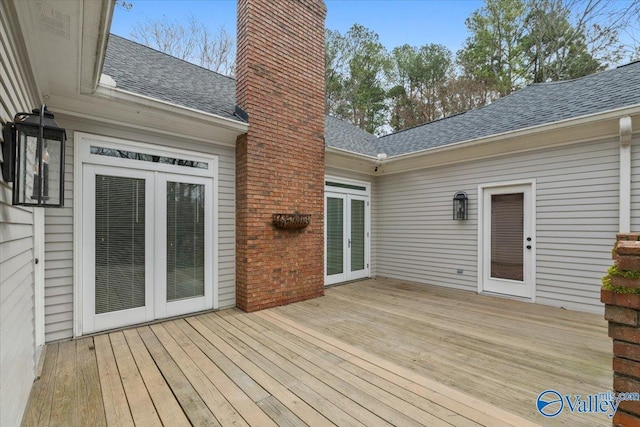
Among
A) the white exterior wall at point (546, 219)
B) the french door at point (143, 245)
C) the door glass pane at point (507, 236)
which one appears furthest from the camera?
the door glass pane at point (507, 236)

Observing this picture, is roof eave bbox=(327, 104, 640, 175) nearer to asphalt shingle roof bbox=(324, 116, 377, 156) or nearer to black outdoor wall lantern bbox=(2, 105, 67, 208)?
asphalt shingle roof bbox=(324, 116, 377, 156)

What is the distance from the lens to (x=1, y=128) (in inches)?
61.3

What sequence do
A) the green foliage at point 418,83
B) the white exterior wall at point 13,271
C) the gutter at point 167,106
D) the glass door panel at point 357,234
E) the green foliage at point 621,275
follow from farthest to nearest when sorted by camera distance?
the green foliage at point 418,83 < the glass door panel at point 357,234 < the gutter at point 167,106 < the white exterior wall at point 13,271 < the green foliage at point 621,275

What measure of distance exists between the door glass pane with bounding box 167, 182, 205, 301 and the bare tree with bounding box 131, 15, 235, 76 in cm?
743

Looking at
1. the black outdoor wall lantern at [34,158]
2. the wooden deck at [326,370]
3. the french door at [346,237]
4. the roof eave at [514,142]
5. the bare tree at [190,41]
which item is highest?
the bare tree at [190,41]

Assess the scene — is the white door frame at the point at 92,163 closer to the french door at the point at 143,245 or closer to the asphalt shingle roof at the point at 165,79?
the french door at the point at 143,245

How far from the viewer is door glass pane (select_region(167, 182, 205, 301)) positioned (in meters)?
3.88

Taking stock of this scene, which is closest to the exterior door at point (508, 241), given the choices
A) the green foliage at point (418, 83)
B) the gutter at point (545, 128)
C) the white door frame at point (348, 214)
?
the gutter at point (545, 128)

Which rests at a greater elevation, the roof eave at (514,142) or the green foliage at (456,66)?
the green foliage at (456,66)

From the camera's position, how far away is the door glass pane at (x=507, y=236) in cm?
497

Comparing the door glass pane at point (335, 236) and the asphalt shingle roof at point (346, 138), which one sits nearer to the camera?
the door glass pane at point (335, 236)

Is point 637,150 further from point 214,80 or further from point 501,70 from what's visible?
point 501,70

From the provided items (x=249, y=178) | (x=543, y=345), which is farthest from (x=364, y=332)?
(x=249, y=178)

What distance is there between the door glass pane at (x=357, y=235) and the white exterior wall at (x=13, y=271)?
5153 mm
